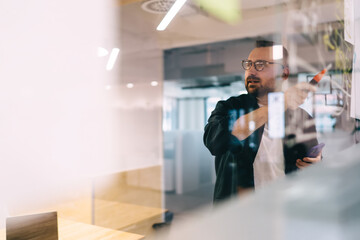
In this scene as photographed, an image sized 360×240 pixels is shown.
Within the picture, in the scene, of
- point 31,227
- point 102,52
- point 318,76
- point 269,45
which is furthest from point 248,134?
point 102,52

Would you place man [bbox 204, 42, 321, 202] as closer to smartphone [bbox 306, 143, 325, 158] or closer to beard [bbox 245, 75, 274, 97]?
beard [bbox 245, 75, 274, 97]

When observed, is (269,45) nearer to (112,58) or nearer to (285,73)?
(285,73)

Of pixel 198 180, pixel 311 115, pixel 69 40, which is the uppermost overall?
pixel 69 40

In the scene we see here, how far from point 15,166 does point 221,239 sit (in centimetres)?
85

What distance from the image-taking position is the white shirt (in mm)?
915

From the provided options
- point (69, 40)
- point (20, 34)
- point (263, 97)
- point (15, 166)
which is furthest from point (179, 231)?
point (69, 40)

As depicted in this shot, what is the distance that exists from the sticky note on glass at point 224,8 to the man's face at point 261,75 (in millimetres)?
221

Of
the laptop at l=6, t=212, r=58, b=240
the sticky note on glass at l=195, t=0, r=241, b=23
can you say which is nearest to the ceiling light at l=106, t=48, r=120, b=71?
the sticky note on glass at l=195, t=0, r=241, b=23

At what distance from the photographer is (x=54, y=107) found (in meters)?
1.10

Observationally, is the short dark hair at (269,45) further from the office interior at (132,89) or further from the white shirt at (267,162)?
the white shirt at (267,162)

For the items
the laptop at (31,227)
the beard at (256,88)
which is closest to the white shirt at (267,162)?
the beard at (256,88)

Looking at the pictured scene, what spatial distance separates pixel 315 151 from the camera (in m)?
1.05

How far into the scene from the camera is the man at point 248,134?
0.92 meters

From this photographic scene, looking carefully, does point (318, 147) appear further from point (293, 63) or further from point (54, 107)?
point (54, 107)
